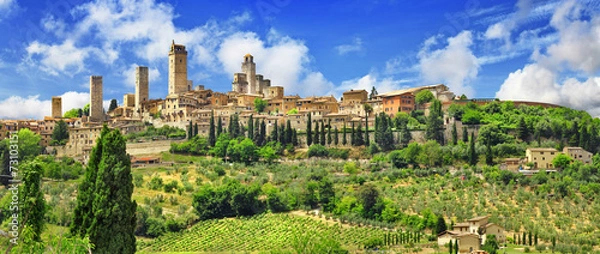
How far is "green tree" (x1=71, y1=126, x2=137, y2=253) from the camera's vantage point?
1991cm

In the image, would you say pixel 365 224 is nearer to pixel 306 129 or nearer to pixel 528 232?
pixel 528 232

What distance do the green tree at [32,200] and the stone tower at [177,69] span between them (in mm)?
69178

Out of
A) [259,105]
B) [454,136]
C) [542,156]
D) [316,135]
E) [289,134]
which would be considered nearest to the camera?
[542,156]

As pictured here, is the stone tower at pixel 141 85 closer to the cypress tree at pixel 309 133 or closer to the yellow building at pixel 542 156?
the cypress tree at pixel 309 133

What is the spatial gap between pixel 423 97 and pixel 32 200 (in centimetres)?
6060

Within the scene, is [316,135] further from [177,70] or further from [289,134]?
[177,70]

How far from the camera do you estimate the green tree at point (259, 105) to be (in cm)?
7725

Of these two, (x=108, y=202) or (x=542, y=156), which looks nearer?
(x=108, y=202)

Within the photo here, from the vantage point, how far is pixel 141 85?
83812mm

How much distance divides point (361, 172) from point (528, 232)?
59.2ft

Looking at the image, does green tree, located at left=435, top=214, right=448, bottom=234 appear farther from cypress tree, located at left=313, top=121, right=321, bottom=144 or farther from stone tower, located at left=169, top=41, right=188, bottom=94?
stone tower, located at left=169, top=41, right=188, bottom=94

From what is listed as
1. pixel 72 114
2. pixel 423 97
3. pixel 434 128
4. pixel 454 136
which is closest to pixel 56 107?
pixel 72 114

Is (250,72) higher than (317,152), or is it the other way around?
(250,72)

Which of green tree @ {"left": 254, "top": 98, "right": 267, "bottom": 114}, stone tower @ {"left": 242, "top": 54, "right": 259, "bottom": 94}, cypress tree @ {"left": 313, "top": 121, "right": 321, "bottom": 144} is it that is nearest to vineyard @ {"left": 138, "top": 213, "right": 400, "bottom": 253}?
cypress tree @ {"left": 313, "top": 121, "right": 321, "bottom": 144}
